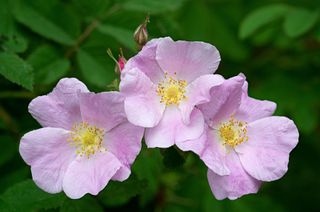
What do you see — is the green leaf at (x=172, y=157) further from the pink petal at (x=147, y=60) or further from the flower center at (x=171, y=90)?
the pink petal at (x=147, y=60)

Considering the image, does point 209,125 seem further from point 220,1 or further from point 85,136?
point 220,1

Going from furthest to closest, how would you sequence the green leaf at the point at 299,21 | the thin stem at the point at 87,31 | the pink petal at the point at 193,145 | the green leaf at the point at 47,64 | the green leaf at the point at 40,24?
the green leaf at the point at 299,21 < the thin stem at the point at 87,31 < the green leaf at the point at 40,24 < the green leaf at the point at 47,64 < the pink petal at the point at 193,145

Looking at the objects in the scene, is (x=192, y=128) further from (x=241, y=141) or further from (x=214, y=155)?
(x=241, y=141)

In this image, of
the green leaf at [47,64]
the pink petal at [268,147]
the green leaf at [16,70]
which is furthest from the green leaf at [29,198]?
the pink petal at [268,147]

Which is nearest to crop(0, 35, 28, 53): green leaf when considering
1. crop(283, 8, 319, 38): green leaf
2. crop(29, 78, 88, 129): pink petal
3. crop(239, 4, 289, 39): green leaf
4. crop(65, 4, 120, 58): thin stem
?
crop(65, 4, 120, 58): thin stem

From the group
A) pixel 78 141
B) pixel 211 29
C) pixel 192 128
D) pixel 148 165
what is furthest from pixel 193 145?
pixel 211 29

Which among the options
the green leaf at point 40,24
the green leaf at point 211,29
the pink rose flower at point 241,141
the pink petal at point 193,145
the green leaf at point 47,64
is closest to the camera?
the pink petal at point 193,145

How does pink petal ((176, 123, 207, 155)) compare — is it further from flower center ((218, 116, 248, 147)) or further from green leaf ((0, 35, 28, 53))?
green leaf ((0, 35, 28, 53))
